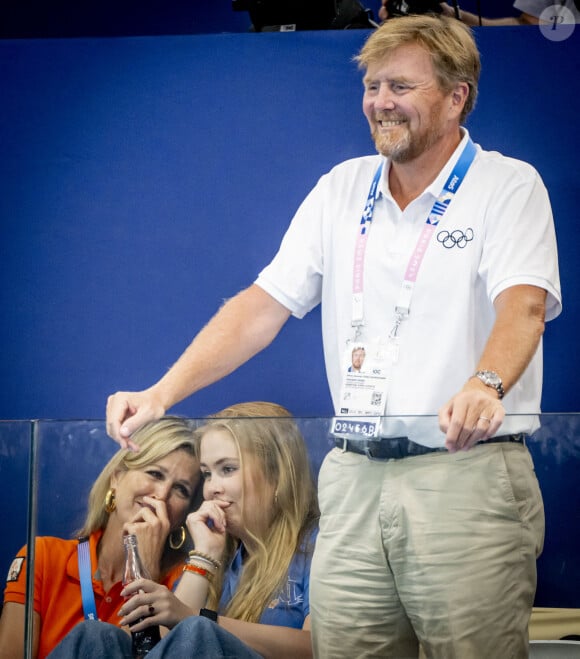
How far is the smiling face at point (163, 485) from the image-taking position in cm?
161

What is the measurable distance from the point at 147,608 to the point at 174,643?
69 millimetres

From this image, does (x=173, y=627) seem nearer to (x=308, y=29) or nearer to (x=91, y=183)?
(x=91, y=183)

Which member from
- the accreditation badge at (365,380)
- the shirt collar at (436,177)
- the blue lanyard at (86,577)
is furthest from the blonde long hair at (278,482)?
the shirt collar at (436,177)

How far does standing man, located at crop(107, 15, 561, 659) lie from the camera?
159 centimetres

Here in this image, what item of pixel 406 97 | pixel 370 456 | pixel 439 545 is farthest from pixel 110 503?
pixel 406 97

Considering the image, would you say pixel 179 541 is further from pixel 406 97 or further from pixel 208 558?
pixel 406 97

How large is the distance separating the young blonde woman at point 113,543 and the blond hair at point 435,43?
115cm

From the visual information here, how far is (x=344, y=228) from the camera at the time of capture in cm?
231

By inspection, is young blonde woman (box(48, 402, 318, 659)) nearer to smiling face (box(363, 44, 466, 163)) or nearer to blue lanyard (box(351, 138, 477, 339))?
blue lanyard (box(351, 138, 477, 339))

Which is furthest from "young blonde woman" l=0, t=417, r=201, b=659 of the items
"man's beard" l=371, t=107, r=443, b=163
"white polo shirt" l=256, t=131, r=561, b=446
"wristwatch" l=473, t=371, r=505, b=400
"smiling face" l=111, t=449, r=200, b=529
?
"man's beard" l=371, t=107, r=443, b=163

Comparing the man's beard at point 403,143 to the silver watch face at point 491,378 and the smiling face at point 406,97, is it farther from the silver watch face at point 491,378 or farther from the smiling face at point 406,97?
the silver watch face at point 491,378

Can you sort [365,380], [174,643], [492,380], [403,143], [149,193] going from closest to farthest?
1. [174,643]
2. [492,380]
3. [365,380]
4. [403,143]
5. [149,193]

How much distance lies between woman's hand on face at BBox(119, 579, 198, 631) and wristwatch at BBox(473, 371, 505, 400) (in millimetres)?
613

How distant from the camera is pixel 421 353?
7.04 feet
